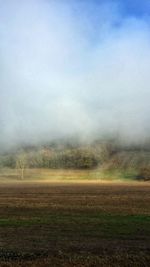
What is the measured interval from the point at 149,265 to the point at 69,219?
70.0ft

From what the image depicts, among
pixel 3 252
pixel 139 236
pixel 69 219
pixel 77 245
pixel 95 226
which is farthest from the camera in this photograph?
pixel 69 219

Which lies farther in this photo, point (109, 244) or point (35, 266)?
point (109, 244)

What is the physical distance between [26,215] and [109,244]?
66.0ft

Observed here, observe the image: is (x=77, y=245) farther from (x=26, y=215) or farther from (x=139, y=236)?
(x=26, y=215)

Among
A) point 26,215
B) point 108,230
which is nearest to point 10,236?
point 108,230

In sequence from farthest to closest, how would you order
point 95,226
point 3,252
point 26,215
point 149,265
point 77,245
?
1. point 26,215
2. point 95,226
3. point 77,245
4. point 3,252
5. point 149,265

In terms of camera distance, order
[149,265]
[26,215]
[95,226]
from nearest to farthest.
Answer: [149,265]
[95,226]
[26,215]

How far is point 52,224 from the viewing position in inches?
1490

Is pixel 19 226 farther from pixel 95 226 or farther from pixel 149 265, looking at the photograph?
pixel 149 265

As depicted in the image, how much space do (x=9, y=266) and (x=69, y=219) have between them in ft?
68.8

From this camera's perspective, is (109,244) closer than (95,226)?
Yes

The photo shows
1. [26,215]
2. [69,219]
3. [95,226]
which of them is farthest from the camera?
[26,215]

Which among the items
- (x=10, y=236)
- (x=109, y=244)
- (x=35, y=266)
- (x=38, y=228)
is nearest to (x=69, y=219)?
(x=38, y=228)

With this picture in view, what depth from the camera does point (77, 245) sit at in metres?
26.8
